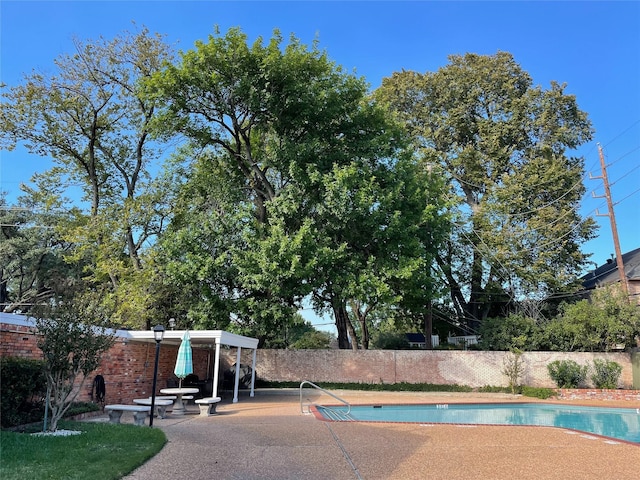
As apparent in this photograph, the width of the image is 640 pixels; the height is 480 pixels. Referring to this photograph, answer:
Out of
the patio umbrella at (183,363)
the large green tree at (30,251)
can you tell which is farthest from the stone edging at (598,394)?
the large green tree at (30,251)

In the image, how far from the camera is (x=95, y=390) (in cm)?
1138

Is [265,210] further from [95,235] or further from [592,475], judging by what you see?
[592,475]

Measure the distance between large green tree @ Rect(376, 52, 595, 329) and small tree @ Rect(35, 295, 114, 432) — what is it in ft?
63.4

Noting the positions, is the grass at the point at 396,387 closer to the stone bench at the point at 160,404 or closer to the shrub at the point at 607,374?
the shrub at the point at 607,374

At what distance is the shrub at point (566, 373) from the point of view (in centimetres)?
1955

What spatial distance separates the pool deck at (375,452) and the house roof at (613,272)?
22.0m

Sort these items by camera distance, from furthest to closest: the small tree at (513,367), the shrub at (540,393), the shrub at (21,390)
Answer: the small tree at (513,367)
the shrub at (540,393)
the shrub at (21,390)

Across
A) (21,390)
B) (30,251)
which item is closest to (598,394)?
(21,390)

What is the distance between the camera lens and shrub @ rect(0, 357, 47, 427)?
25.2 ft

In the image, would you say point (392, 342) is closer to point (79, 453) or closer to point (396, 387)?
point (396, 387)

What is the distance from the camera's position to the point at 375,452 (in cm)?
700

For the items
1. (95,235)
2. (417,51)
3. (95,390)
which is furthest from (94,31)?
(95,390)

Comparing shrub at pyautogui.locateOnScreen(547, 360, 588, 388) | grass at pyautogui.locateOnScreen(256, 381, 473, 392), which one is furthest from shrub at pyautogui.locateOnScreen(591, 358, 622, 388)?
grass at pyautogui.locateOnScreen(256, 381, 473, 392)

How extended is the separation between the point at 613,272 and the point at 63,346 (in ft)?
107
